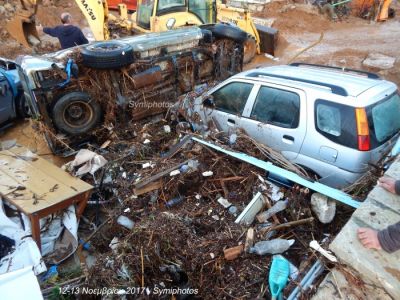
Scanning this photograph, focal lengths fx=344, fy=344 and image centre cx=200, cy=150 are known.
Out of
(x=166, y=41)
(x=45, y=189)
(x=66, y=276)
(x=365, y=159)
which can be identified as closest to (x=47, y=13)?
(x=166, y=41)

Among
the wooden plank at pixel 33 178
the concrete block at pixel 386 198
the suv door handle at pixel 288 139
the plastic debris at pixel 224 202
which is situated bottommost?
the plastic debris at pixel 224 202

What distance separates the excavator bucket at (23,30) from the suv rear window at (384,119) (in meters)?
9.81

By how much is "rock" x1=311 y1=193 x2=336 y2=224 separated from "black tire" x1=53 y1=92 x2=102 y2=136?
15.5 feet

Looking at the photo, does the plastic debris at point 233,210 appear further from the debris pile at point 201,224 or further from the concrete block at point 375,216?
the concrete block at point 375,216

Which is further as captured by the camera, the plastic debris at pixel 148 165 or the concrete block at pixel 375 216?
the plastic debris at pixel 148 165

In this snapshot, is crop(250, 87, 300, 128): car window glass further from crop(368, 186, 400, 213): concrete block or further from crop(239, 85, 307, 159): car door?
crop(368, 186, 400, 213): concrete block

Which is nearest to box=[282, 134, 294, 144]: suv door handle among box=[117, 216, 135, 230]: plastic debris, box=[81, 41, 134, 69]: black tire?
box=[117, 216, 135, 230]: plastic debris

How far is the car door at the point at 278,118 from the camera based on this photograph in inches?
186

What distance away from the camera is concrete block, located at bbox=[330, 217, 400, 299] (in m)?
2.58

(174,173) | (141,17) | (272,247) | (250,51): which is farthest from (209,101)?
(250,51)

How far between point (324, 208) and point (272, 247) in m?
0.76

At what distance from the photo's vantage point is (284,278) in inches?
129

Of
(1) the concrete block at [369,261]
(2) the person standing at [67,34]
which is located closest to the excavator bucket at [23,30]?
(2) the person standing at [67,34]

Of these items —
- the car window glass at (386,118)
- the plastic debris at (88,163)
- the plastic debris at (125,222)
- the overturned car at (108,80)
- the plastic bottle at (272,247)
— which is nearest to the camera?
the plastic bottle at (272,247)
